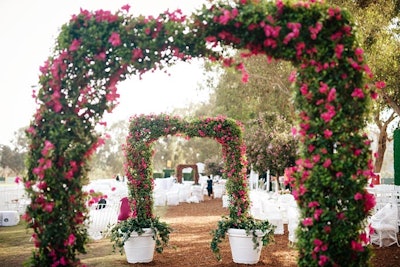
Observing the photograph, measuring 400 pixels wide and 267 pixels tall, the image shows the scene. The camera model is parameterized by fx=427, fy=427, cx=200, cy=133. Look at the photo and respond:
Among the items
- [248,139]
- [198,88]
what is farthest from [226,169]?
[198,88]

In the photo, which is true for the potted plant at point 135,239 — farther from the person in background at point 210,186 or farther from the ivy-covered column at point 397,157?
the person in background at point 210,186

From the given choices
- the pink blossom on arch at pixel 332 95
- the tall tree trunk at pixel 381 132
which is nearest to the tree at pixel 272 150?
the tall tree trunk at pixel 381 132

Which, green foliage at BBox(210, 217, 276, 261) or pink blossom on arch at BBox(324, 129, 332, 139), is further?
green foliage at BBox(210, 217, 276, 261)

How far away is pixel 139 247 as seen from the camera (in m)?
8.58

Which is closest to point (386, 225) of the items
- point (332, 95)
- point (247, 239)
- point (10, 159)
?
point (247, 239)

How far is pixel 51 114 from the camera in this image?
475 centimetres

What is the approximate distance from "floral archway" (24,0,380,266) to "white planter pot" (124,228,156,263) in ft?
12.3

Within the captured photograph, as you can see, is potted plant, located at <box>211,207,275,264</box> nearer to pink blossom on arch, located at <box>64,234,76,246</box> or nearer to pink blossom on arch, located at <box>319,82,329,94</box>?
pink blossom on arch, located at <box>64,234,76,246</box>

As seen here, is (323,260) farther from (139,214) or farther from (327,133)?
(139,214)

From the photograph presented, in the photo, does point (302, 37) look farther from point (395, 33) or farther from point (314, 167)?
point (395, 33)

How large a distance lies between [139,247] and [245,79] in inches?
202

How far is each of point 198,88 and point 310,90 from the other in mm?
23626

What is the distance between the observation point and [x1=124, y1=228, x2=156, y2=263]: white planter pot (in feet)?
28.0

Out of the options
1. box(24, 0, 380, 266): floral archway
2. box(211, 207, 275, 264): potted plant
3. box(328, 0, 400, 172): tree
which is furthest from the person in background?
box(24, 0, 380, 266): floral archway
